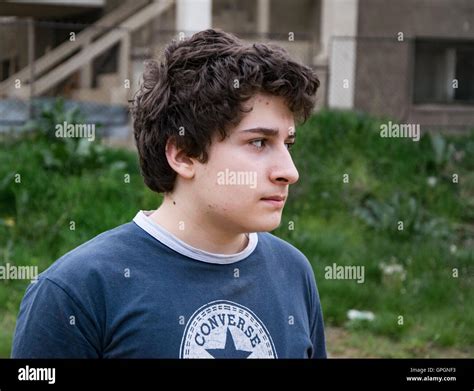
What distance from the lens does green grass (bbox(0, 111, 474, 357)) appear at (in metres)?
6.11

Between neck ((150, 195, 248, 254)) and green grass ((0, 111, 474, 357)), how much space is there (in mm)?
3438

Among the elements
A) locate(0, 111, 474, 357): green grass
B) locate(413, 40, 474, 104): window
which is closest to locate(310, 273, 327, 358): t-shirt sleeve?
locate(0, 111, 474, 357): green grass

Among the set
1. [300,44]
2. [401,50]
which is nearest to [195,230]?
[300,44]

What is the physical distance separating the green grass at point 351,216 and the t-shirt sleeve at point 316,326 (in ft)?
10.8

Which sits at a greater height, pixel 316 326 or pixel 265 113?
pixel 265 113

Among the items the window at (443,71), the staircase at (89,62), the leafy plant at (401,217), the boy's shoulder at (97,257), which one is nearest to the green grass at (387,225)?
the leafy plant at (401,217)

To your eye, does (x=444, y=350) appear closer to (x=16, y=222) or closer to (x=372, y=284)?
(x=372, y=284)

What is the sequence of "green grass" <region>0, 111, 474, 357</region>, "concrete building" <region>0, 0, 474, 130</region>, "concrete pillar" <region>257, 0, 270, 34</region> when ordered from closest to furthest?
"green grass" <region>0, 111, 474, 357</region> < "concrete building" <region>0, 0, 474, 130</region> < "concrete pillar" <region>257, 0, 270, 34</region>

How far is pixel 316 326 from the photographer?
7.36ft

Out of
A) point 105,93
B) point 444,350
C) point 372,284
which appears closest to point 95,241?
point 444,350

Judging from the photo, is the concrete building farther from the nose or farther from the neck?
the nose

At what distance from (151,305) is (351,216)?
5.80 metres

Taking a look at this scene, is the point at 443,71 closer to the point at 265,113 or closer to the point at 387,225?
the point at 387,225

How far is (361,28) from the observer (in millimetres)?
11438
